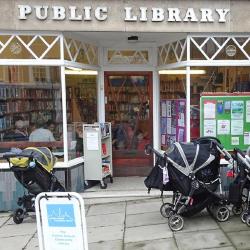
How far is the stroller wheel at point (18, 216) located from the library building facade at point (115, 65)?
45.1 inches

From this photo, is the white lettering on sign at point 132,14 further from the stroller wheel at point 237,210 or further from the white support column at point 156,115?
the stroller wheel at point 237,210

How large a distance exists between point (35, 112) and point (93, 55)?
1798 millimetres

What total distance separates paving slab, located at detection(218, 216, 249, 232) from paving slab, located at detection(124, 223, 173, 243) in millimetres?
799

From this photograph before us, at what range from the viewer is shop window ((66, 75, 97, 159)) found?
25.1 ft

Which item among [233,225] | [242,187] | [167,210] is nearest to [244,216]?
[233,225]

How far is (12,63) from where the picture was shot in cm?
710

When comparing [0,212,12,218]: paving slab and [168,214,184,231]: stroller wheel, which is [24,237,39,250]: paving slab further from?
[168,214,184,231]: stroller wheel

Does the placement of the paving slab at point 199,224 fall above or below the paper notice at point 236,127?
below

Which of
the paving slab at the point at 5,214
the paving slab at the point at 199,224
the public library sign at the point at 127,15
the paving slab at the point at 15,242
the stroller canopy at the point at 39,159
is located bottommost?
the paving slab at the point at 15,242

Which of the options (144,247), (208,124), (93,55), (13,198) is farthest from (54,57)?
(144,247)

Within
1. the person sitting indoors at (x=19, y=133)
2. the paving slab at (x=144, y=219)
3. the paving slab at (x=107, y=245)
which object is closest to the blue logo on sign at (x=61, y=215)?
the paving slab at (x=107, y=245)

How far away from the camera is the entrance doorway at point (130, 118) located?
873 centimetres

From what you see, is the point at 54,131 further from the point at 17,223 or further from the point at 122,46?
the point at 122,46

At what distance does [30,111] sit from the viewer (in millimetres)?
7504
